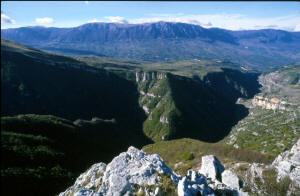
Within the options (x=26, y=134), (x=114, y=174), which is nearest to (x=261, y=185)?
(x=114, y=174)

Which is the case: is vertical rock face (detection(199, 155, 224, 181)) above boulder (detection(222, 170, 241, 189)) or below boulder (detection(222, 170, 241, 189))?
below

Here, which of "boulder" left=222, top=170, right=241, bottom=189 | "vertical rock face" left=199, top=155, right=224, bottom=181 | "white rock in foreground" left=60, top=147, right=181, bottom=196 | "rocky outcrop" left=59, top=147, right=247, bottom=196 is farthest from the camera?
"vertical rock face" left=199, top=155, right=224, bottom=181

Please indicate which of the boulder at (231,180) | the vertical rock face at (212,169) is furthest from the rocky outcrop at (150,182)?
the vertical rock face at (212,169)

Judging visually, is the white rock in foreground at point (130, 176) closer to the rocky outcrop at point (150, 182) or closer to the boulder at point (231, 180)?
the rocky outcrop at point (150, 182)

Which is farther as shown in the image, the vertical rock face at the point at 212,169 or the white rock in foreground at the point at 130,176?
the vertical rock face at the point at 212,169

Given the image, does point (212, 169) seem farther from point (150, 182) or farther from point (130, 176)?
point (130, 176)

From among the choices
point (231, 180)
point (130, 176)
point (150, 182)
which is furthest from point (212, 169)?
point (130, 176)

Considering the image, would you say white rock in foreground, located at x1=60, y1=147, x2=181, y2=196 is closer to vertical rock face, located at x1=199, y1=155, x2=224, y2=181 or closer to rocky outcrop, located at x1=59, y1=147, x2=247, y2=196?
rocky outcrop, located at x1=59, y1=147, x2=247, y2=196

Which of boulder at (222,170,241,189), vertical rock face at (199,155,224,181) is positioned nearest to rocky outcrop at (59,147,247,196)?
boulder at (222,170,241,189)

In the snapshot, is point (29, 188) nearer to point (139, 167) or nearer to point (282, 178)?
point (139, 167)

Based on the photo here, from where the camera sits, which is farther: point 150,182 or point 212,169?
point 212,169

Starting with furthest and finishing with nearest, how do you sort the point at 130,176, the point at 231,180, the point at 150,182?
the point at 231,180
the point at 130,176
the point at 150,182
